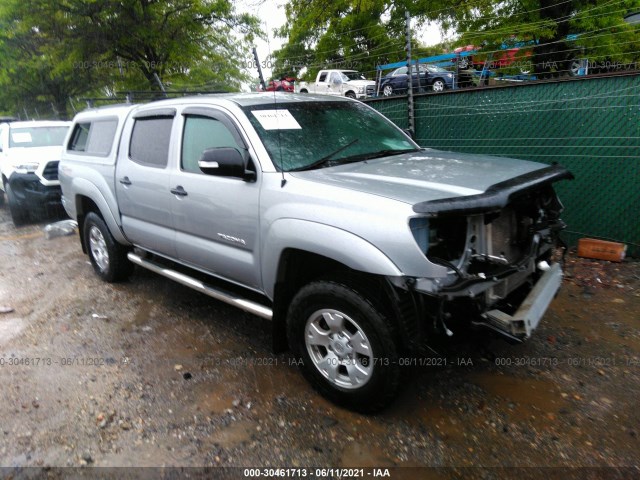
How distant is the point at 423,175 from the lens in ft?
9.95

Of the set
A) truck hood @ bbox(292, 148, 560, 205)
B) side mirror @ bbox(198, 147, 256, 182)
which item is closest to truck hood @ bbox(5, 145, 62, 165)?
side mirror @ bbox(198, 147, 256, 182)

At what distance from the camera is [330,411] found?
303cm

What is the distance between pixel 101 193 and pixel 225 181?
7.20 feet

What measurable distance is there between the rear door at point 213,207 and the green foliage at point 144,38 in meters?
8.49

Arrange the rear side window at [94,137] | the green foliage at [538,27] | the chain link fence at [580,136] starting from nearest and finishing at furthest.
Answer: the rear side window at [94,137] < the chain link fence at [580,136] < the green foliage at [538,27]

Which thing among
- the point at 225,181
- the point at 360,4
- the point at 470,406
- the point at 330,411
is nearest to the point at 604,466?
the point at 470,406

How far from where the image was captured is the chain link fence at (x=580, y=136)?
5133 mm

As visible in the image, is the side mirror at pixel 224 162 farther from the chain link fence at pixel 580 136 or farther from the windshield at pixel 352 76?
the windshield at pixel 352 76

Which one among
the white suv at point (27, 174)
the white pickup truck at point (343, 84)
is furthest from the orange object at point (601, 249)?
the white pickup truck at point (343, 84)

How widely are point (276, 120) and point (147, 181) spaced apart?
145cm

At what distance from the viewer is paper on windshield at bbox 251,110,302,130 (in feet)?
11.4

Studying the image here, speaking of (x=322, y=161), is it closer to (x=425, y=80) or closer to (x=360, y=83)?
(x=425, y=80)

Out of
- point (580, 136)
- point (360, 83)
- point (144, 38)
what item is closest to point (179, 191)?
point (580, 136)

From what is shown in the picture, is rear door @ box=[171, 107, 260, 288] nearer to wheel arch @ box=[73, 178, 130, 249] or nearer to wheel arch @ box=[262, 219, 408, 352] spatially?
wheel arch @ box=[262, 219, 408, 352]
